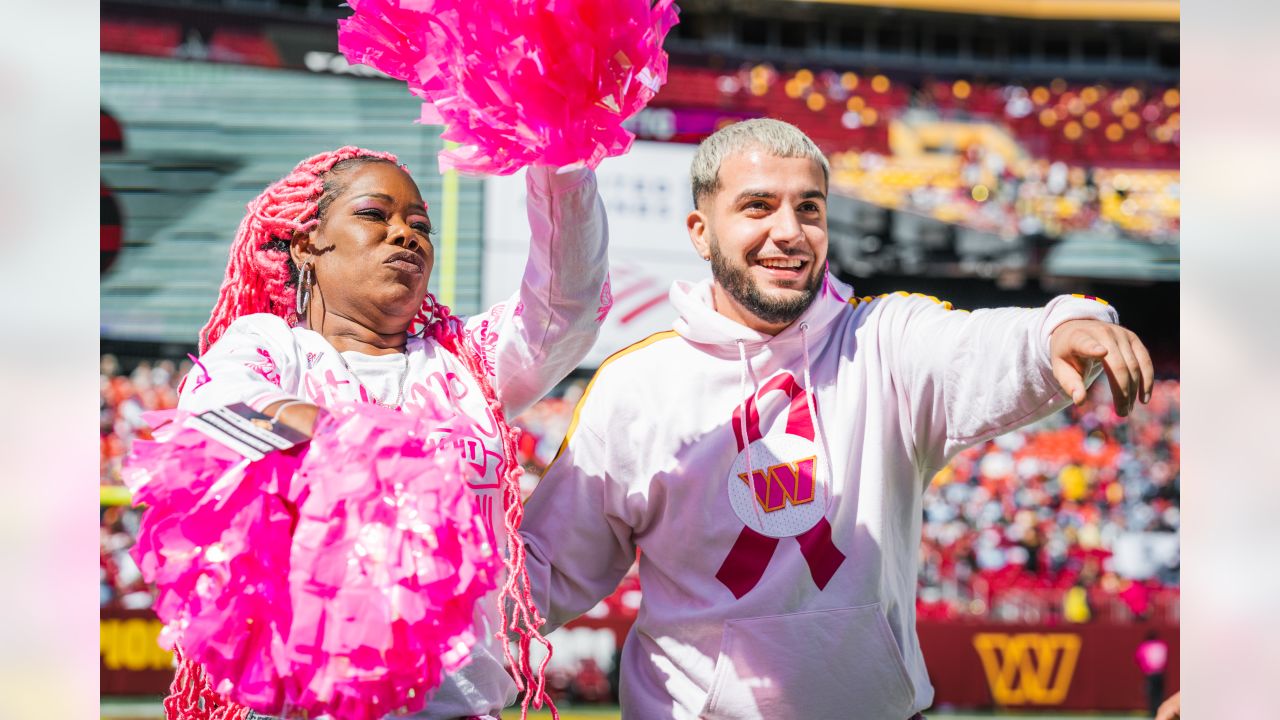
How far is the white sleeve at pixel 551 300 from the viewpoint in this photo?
2.00 metres

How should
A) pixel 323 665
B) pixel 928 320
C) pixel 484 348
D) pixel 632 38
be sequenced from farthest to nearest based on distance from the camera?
1. pixel 928 320
2. pixel 484 348
3. pixel 632 38
4. pixel 323 665

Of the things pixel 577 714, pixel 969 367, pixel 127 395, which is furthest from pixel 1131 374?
pixel 127 395

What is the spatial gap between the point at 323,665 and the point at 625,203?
7.65 meters

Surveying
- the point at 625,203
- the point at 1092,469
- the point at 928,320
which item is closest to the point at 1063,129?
the point at 1092,469

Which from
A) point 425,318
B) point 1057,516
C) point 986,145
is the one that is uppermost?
point 986,145

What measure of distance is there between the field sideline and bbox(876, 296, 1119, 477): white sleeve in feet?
19.4

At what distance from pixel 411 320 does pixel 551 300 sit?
0.28 m

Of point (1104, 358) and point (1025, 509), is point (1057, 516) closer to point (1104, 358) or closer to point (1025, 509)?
point (1025, 509)

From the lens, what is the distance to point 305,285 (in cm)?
215

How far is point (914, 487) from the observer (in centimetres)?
242

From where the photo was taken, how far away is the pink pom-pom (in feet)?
5.93

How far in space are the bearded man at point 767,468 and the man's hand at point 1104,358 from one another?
0.84ft

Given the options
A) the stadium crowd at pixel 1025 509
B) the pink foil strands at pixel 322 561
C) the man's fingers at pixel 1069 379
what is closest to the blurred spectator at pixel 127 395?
the stadium crowd at pixel 1025 509
